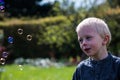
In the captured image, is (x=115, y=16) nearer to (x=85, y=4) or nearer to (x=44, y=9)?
(x=85, y=4)

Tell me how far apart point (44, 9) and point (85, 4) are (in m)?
23.0

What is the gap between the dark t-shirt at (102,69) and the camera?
4520 mm

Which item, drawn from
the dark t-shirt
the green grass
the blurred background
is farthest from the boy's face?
the blurred background

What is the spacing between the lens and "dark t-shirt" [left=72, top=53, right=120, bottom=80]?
452 cm

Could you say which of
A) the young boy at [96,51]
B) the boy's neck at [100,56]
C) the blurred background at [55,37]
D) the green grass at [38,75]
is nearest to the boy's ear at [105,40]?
the young boy at [96,51]

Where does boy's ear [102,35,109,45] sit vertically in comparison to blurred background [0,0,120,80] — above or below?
above

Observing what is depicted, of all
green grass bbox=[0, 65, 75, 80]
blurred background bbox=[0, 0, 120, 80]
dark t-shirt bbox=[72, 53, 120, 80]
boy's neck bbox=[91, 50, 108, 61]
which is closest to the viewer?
dark t-shirt bbox=[72, 53, 120, 80]

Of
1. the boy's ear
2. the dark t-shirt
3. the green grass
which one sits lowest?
the green grass

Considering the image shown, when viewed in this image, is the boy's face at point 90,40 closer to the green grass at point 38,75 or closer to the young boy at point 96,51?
the young boy at point 96,51

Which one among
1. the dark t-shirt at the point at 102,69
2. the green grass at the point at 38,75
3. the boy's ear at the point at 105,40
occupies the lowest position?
the green grass at the point at 38,75

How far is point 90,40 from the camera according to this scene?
15.1 feet

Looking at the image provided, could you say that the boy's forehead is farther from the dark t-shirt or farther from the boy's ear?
the dark t-shirt

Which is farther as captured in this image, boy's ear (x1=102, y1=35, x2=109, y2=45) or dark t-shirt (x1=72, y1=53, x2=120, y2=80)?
boy's ear (x1=102, y1=35, x2=109, y2=45)

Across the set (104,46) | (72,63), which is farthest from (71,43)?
(104,46)
